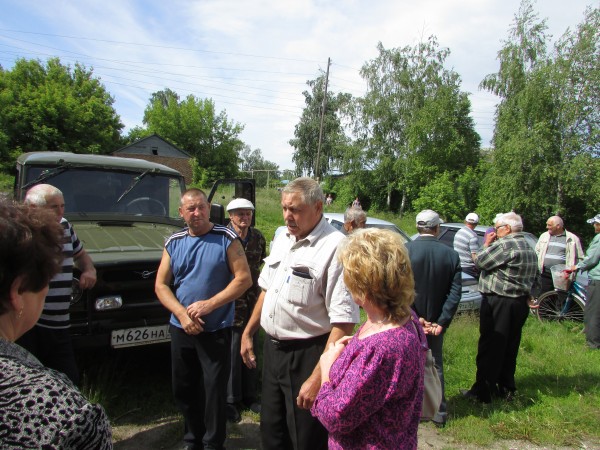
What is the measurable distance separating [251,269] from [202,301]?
4.42 ft

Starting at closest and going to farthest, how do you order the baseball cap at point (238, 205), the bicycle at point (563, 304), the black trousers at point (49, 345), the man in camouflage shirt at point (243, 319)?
1. the black trousers at point (49, 345)
2. the man in camouflage shirt at point (243, 319)
3. the baseball cap at point (238, 205)
4. the bicycle at point (563, 304)

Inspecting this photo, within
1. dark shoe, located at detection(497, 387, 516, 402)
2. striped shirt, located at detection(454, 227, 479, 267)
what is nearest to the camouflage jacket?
dark shoe, located at detection(497, 387, 516, 402)

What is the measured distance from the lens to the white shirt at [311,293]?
7.27ft

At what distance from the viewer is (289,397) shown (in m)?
2.34

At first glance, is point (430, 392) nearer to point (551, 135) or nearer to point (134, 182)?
point (134, 182)

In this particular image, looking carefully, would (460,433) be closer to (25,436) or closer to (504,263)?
(504,263)

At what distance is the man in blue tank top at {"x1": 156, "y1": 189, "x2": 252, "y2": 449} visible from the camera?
9.42ft

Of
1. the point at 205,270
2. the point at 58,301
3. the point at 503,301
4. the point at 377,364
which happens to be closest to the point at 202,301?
the point at 205,270

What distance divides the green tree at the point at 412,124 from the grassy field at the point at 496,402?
2332cm

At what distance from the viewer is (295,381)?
2.32m

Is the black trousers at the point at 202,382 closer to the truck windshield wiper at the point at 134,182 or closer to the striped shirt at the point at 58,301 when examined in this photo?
the striped shirt at the point at 58,301

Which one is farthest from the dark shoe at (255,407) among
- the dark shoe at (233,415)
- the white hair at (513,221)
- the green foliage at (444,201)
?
the green foliage at (444,201)

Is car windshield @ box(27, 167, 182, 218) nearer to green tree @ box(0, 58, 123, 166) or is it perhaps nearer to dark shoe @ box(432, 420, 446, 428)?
dark shoe @ box(432, 420, 446, 428)

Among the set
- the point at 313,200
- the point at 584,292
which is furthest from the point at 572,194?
the point at 313,200
